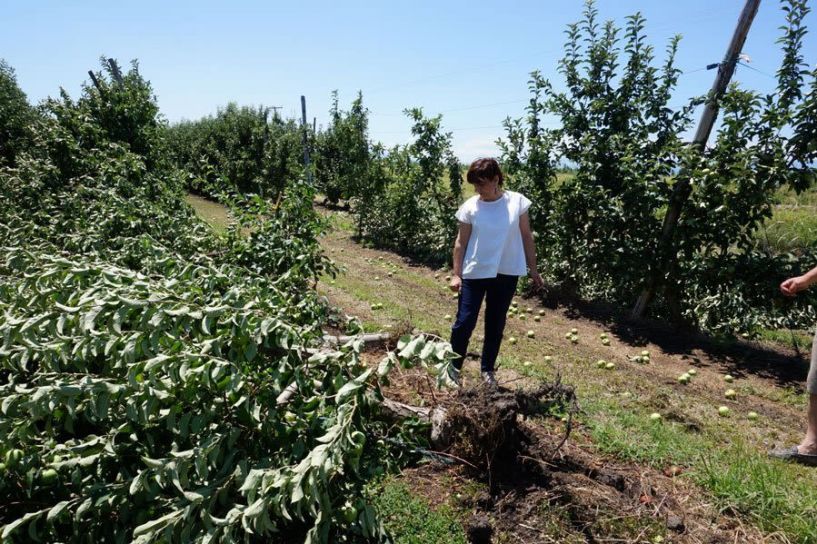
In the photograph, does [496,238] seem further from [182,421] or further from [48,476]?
[48,476]

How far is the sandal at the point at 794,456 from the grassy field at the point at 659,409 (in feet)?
0.31

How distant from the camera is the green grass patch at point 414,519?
8.26 ft

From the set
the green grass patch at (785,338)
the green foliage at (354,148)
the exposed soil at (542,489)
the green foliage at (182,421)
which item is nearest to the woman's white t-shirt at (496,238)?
the exposed soil at (542,489)

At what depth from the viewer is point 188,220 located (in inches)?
197

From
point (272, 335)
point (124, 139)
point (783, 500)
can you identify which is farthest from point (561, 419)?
point (124, 139)

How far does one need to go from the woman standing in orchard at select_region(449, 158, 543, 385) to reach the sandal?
2.00 metres

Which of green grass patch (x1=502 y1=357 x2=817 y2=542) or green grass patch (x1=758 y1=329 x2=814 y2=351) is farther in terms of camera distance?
green grass patch (x1=758 y1=329 x2=814 y2=351)

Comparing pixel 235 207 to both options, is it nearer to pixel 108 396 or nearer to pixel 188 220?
pixel 188 220

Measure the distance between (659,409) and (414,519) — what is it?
2543mm

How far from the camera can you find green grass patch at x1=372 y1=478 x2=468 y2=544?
8.26ft

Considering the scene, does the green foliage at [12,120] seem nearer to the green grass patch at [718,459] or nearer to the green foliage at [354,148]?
the green foliage at [354,148]

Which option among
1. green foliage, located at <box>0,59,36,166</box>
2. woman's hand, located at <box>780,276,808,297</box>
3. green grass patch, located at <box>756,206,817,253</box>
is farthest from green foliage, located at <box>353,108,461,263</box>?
green foliage, located at <box>0,59,36,166</box>

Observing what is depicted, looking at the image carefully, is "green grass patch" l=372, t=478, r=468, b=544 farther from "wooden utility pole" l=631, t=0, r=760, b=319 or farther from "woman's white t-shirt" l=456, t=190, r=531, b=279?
"wooden utility pole" l=631, t=0, r=760, b=319

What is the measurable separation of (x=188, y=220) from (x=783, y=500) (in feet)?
17.0
